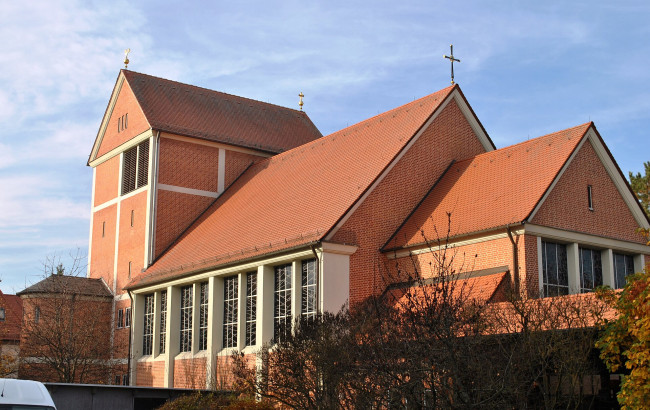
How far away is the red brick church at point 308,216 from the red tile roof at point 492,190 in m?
0.07

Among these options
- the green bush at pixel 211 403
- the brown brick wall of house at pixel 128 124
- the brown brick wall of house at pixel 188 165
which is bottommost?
the green bush at pixel 211 403

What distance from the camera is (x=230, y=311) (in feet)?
88.7

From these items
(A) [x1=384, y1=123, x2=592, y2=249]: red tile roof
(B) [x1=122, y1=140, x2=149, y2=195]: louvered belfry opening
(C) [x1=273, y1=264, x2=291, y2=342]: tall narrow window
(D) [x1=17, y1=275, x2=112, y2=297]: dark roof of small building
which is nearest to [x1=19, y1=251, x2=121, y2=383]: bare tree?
(D) [x1=17, y1=275, x2=112, y2=297]: dark roof of small building

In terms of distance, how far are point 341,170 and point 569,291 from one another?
29.3 feet

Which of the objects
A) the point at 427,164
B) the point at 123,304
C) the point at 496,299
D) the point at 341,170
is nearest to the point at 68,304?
the point at 123,304

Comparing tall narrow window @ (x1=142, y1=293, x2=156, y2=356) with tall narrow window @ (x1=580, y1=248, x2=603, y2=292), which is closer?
tall narrow window @ (x1=580, y1=248, x2=603, y2=292)

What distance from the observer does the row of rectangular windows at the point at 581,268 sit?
21.3 m

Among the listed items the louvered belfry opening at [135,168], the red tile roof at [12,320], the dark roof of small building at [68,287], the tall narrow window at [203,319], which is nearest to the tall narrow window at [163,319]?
the tall narrow window at [203,319]

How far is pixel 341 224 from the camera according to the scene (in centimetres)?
2325

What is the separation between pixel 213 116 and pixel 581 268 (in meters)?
20.4

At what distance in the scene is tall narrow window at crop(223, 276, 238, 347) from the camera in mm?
26750

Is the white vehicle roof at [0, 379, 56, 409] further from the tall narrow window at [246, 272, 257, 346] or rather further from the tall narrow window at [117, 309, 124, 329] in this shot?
the tall narrow window at [117, 309, 124, 329]

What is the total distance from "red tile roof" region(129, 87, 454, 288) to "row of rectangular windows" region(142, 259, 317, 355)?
0.87 m

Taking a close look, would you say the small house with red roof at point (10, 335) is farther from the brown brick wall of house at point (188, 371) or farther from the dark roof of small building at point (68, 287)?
the brown brick wall of house at point (188, 371)
